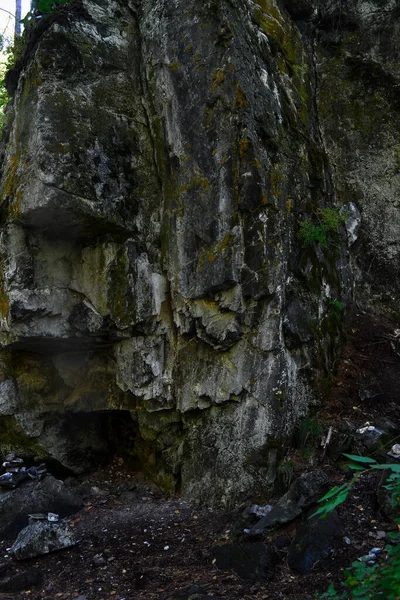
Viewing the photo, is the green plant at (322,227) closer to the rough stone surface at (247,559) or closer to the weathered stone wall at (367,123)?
the weathered stone wall at (367,123)

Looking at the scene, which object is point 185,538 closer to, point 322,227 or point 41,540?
point 41,540

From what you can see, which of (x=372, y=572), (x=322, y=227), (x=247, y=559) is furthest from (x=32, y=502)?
(x=372, y=572)

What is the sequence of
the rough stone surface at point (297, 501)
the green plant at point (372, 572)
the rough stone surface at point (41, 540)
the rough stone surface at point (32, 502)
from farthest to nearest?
the rough stone surface at point (32, 502), the rough stone surface at point (41, 540), the rough stone surface at point (297, 501), the green plant at point (372, 572)

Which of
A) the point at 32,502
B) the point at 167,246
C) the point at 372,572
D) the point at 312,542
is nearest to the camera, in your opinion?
the point at 372,572

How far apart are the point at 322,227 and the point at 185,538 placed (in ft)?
12.0

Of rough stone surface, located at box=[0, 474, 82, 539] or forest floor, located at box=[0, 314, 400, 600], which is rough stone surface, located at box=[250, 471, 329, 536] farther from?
rough stone surface, located at box=[0, 474, 82, 539]

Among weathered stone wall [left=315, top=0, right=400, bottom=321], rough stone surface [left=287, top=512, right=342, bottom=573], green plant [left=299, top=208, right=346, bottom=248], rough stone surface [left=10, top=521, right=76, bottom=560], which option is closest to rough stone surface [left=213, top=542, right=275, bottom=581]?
rough stone surface [left=287, top=512, right=342, bottom=573]

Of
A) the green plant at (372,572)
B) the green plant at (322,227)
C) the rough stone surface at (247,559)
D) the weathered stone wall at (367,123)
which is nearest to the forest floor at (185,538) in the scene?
the rough stone surface at (247,559)

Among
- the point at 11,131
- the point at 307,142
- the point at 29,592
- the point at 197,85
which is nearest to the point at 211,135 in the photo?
the point at 197,85

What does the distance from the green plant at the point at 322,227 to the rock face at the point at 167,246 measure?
0.02 m

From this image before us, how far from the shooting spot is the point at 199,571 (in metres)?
4.66

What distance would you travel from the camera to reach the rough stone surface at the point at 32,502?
5.86 meters

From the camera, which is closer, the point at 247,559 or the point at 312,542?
the point at 312,542

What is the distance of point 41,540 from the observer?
5.12 meters
